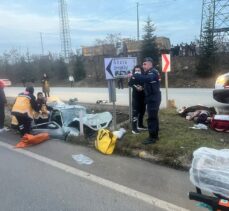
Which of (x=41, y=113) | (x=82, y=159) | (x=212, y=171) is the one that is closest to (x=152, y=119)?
(x=82, y=159)

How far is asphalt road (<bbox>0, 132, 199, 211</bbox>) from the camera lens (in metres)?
4.60

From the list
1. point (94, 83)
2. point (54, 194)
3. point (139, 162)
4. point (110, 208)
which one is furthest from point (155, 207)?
point (94, 83)

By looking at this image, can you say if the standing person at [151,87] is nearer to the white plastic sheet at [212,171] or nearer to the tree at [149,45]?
the white plastic sheet at [212,171]

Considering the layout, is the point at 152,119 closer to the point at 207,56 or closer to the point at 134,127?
the point at 134,127

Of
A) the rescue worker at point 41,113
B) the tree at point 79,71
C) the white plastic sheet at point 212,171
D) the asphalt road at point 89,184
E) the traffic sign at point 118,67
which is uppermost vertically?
the traffic sign at point 118,67

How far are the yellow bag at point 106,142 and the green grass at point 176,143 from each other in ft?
0.47

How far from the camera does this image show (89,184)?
534cm

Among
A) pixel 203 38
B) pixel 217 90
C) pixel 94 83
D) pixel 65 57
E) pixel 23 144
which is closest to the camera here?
pixel 23 144

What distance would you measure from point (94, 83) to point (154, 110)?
32.2 metres

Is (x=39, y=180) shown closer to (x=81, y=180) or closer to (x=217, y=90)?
(x=81, y=180)

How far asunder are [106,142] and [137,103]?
60.5 inches

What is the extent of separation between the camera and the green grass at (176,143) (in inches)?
243

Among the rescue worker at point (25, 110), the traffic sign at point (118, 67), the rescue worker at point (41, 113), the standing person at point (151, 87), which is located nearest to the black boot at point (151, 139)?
the standing person at point (151, 87)

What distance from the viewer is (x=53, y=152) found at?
7348 millimetres
